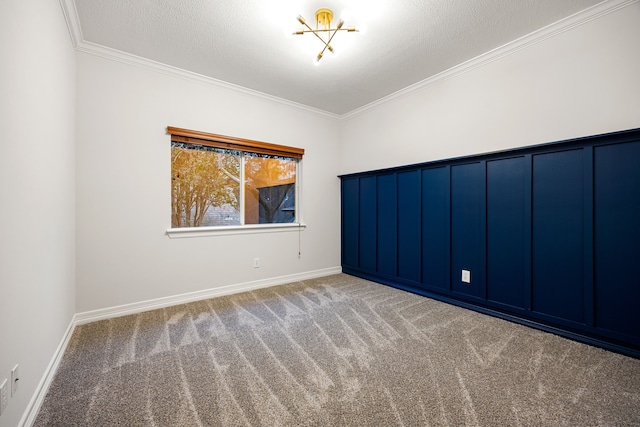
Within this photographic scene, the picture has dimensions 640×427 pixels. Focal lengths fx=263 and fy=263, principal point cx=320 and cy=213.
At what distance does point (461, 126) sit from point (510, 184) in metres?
0.85

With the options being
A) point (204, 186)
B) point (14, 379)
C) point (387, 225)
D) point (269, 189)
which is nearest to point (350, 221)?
point (387, 225)

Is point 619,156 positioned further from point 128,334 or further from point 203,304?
point 128,334

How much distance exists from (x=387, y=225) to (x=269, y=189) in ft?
5.72

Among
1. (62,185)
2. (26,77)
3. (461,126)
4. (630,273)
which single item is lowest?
(630,273)

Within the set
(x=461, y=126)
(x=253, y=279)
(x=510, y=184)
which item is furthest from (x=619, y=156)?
(x=253, y=279)

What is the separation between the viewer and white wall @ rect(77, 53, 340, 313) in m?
2.47

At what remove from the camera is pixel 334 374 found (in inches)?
64.8

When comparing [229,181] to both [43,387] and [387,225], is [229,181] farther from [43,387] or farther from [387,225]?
[43,387]

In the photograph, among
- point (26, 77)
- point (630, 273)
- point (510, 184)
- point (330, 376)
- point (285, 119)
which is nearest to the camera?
point (26, 77)

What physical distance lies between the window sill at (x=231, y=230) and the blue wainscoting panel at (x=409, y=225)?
55.5 inches

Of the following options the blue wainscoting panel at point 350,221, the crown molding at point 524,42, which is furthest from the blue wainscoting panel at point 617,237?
the blue wainscoting panel at point 350,221

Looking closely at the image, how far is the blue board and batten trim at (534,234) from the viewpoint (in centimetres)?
192

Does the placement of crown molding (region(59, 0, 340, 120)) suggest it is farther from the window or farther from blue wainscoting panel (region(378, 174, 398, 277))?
blue wainscoting panel (region(378, 174, 398, 277))

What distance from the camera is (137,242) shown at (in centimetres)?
269
